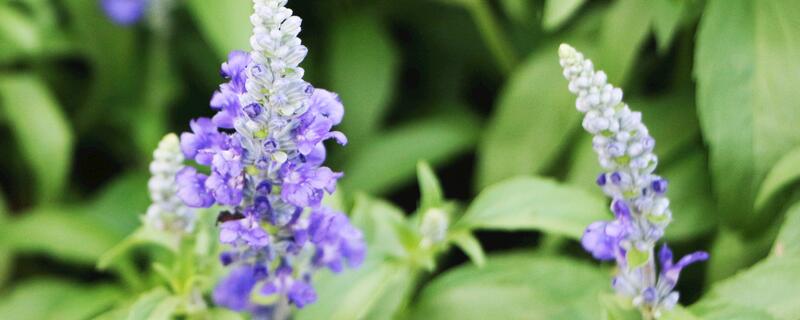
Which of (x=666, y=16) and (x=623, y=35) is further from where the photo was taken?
(x=623, y=35)

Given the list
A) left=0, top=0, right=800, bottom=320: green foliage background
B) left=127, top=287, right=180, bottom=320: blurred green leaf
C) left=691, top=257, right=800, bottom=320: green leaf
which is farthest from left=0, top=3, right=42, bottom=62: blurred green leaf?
left=691, top=257, right=800, bottom=320: green leaf

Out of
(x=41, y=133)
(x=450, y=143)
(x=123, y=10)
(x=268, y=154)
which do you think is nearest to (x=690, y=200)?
(x=450, y=143)

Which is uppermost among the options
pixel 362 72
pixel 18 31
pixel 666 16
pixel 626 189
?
pixel 18 31

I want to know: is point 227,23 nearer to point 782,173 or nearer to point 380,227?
point 380,227

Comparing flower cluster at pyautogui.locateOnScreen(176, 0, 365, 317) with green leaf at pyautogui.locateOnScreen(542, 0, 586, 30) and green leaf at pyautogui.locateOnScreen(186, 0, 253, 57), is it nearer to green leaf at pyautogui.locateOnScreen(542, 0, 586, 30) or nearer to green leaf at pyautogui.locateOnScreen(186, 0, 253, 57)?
green leaf at pyautogui.locateOnScreen(542, 0, 586, 30)

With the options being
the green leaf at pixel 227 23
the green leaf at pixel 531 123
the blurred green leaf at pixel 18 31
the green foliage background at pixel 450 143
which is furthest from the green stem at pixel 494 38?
the blurred green leaf at pixel 18 31

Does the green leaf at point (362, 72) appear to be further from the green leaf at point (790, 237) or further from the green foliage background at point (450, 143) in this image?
the green leaf at point (790, 237)
